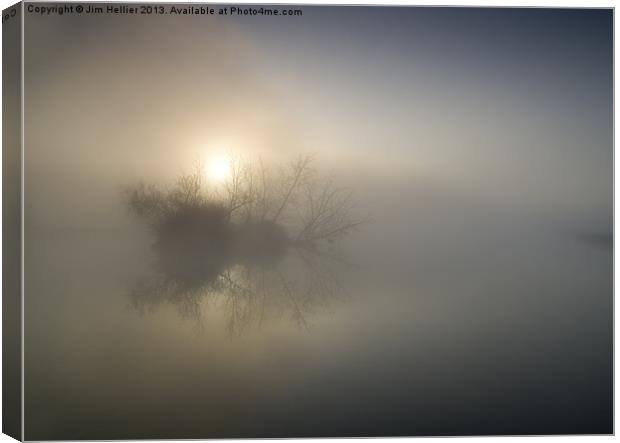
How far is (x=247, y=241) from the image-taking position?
501 cm

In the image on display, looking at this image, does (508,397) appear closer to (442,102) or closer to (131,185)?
(442,102)

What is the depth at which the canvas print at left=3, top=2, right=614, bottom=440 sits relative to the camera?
16.3ft

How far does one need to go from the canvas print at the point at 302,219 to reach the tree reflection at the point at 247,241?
13 millimetres

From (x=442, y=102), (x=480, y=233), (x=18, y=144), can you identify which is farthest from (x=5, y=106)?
(x=480, y=233)

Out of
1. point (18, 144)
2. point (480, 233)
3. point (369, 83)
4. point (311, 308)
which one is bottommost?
point (311, 308)

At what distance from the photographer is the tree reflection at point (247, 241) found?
16.4ft

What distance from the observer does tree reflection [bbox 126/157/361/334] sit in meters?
4.99

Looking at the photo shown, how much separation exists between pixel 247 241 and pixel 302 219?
13.3 inches

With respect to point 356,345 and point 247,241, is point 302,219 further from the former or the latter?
point 356,345

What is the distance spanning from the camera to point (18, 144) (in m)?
4.97

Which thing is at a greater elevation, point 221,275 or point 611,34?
point 611,34

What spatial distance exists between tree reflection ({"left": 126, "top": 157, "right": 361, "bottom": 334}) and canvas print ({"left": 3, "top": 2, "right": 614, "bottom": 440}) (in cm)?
1

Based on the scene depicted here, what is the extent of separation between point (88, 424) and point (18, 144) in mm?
1636

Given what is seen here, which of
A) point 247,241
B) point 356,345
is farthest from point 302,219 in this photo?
point 356,345
